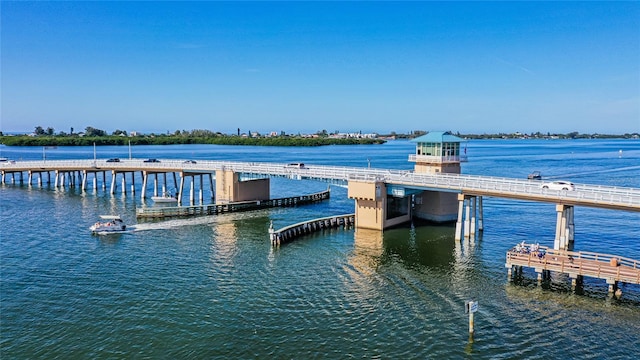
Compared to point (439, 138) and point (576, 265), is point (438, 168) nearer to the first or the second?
point (439, 138)

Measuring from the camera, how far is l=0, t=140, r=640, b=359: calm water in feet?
74.0

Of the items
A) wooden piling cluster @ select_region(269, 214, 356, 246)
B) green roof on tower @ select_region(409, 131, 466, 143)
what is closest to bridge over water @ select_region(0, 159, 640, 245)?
wooden piling cluster @ select_region(269, 214, 356, 246)

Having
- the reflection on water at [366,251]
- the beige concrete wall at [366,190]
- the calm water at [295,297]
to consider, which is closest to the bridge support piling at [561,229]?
the calm water at [295,297]

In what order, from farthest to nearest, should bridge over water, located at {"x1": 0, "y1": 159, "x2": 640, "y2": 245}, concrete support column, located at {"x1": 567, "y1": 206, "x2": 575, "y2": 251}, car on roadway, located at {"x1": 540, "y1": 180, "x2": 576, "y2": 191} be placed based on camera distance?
concrete support column, located at {"x1": 567, "y1": 206, "x2": 575, "y2": 251}, car on roadway, located at {"x1": 540, "y1": 180, "x2": 576, "y2": 191}, bridge over water, located at {"x1": 0, "y1": 159, "x2": 640, "y2": 245}

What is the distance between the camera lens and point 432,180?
4422 cm

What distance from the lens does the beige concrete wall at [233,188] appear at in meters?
59.8

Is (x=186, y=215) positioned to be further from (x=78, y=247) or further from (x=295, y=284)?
(x=295, y=284)

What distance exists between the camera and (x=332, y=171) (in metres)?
52.1

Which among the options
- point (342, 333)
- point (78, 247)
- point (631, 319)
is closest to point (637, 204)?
point (631, 319)

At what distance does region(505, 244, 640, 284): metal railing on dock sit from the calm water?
3.88ft

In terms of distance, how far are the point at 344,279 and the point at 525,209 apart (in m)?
36.7

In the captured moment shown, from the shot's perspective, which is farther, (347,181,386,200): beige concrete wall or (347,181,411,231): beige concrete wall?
(347,181,411,231): beige concrete wall

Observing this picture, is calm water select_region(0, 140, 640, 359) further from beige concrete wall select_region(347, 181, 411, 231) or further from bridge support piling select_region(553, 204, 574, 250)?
bridge support piling select_region(553, 204, 574, 250)

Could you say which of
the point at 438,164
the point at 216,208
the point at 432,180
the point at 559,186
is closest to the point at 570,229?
the point at 559,186
